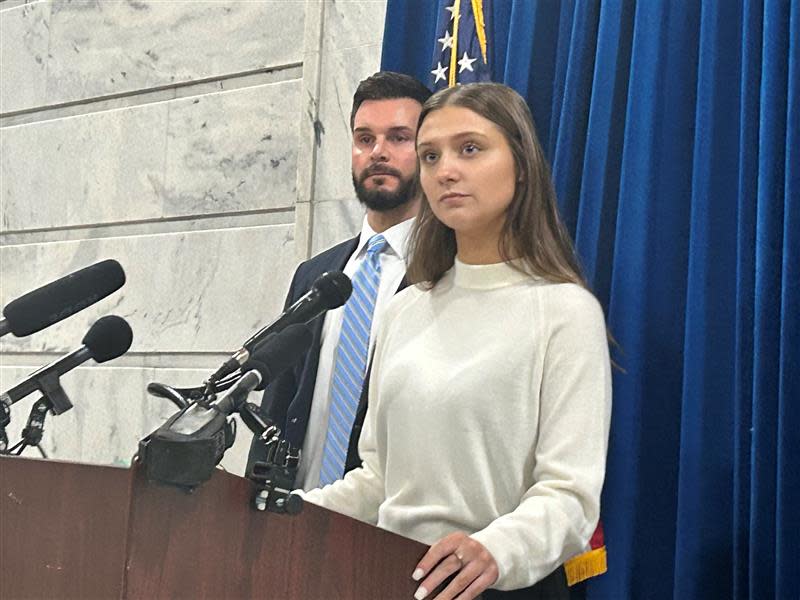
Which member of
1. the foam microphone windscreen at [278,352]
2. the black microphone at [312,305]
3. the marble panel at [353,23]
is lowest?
the foam microphone windscreen at [278,352]

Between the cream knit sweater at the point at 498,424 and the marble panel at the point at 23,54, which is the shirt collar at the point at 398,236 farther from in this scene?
the marble panel at the point at 23,54

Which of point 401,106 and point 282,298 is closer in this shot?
point 401,106

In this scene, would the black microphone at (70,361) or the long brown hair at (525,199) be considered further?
the long brown hair at (525,199)

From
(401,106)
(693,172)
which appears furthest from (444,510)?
(401,106)

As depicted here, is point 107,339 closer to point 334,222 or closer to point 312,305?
point 312,305

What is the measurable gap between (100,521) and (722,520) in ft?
5.29

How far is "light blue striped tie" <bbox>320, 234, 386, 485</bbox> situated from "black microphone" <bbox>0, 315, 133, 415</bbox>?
627 millimetres

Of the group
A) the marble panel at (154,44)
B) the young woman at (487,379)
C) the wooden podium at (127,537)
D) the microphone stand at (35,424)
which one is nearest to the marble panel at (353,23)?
the marble panel at (154,44)

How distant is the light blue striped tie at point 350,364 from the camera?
268 centimetres

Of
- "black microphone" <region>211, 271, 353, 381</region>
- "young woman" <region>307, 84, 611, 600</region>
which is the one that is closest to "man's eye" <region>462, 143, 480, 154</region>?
"young woman" <region>307, 84, 611, 600</region>

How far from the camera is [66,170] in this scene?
14.7 feet

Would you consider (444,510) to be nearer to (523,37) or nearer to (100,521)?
(100,521)

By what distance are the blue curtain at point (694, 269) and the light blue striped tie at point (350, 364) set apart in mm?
508

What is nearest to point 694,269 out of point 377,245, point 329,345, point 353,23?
point 377,245
